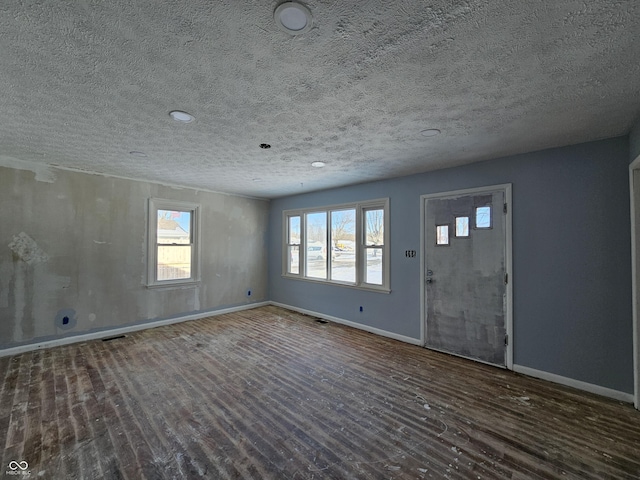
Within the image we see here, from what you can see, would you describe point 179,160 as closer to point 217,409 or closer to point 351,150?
point 351,150

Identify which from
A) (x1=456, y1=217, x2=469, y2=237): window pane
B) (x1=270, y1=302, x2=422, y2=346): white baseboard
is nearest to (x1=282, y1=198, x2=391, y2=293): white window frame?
(x1=270, y1=302, x2=422, y2=346): white baseboard

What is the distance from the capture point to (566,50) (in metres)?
1.52

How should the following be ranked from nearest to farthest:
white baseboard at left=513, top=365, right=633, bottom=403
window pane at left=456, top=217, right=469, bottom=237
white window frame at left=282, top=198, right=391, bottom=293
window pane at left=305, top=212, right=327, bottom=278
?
white baseboard at left=513, top=365, right=633, bottom=403, window pane at left=456, top=217, right=469, bottom=237, white window frame at left=282, top=198, right=391, bottom=293, window pane at left=305, top=212, right=327, bottom=278

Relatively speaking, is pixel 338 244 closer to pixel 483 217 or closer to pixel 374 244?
pixel 374 244

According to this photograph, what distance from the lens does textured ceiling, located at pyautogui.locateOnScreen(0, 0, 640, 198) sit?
4.30 ft

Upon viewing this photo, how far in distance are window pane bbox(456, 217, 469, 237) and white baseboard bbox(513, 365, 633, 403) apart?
1.75m

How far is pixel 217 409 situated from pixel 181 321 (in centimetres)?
331

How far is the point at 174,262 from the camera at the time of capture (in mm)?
5289

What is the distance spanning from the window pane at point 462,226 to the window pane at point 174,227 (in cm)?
500

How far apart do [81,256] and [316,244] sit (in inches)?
161

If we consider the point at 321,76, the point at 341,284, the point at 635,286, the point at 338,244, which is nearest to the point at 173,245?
the point at 338,244

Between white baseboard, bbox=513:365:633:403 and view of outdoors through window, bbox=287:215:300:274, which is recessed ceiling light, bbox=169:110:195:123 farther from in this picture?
white baseboard, bbox=513:365:633:403

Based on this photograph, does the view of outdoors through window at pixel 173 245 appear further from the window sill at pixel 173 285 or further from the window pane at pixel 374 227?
the window pane at pixel 374 227

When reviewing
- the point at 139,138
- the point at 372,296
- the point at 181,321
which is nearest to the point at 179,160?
the point at 139,138
